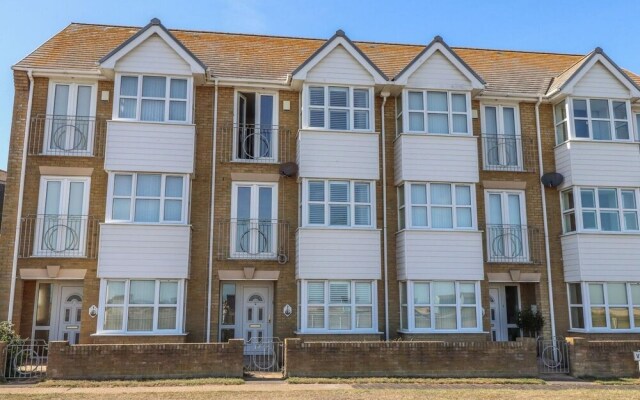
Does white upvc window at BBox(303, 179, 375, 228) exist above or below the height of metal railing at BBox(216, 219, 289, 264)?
above

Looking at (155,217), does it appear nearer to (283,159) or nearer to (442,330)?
(283,159)

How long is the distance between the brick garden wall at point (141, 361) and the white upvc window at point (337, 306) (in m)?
2.97

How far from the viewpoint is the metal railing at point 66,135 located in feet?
49.3

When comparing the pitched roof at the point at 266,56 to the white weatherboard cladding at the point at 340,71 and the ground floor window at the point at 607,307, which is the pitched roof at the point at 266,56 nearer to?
the white weatherboard cladding at the point at 340,71

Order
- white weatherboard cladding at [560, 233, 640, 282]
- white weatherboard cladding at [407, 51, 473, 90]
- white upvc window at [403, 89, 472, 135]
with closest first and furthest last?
white weatherboard cladding at [560, 233, 640, 282]
white upvc window at [403, 89, 472, 135]
white weatherboard cladding at [407, 51, 473, 90]

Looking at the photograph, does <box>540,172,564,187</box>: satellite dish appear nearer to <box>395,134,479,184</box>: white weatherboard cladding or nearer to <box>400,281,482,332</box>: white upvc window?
<box>395,134,479,184</box>: white weatherboard cladding

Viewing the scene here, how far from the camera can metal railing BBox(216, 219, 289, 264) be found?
1523 cm

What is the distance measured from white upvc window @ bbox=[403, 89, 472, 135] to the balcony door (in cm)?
381

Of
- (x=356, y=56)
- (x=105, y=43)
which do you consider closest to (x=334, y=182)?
(x=356, y=56)

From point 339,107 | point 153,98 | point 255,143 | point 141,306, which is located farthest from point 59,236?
point 339,107

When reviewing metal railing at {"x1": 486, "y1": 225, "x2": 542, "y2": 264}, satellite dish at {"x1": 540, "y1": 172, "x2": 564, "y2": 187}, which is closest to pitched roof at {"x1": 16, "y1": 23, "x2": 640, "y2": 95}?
satellite dish at {"x1": 540, "y1": 172, "x2": 564, "y2": 187}

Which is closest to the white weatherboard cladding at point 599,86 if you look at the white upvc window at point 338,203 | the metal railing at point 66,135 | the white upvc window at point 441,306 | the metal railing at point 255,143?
the white upvc window at point 441,306

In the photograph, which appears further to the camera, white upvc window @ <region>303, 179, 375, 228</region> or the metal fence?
white upvc window @ <region>303, 179, 375, 228</region>

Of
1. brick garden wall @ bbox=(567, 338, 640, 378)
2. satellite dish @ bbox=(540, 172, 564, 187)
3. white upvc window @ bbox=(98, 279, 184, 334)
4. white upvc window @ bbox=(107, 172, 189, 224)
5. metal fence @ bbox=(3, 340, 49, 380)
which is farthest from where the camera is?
satellite dish @ bbox=(540, 172, 564, 187)
